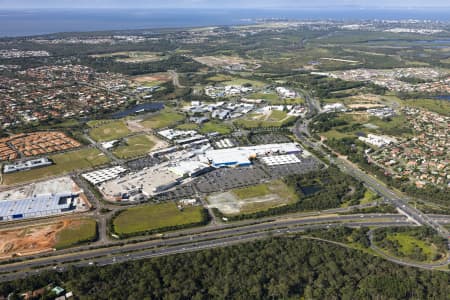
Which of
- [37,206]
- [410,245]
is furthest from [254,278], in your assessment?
[37,206]

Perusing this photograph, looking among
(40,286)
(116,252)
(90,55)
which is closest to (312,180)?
(116,252)

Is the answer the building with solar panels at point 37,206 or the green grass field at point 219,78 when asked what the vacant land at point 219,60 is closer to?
the green grass field at point 219,78

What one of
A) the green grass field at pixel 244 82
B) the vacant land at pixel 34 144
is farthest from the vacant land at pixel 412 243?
the green grass field at pixel 244 82

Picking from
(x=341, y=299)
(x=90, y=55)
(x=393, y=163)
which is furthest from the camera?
(x=90, y=55)

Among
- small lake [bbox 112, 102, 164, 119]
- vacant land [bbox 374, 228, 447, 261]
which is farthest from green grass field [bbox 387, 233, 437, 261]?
→ small lake [bbox 112, 102, 164, 119]

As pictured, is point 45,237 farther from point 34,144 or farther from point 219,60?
point 219,60

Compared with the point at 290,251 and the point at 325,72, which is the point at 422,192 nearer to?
the point at 290,251
